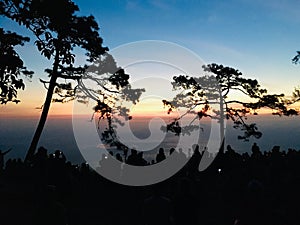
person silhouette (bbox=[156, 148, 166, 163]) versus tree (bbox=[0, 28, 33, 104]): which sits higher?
tree (bbox=[0, 28, 33, 104])

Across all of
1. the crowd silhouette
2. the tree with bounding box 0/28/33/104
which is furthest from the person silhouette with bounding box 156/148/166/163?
the tree with bounding box 0/28/33/104

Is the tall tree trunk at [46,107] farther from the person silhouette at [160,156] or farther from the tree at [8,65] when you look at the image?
the tree at [8,65]

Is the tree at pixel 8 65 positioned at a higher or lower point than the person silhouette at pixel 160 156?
higher

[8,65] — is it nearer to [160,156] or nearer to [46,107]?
[160,156]

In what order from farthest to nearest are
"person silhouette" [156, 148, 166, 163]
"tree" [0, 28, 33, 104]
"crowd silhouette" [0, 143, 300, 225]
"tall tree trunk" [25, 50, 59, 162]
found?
"tall tree trunk" [25, 50, 59, 162]
"person silhouette" [156, 148, 166, 163]
"crowd silhouette" [0, 143, 300, 225]
"tree" [0, 28, 33, 104]

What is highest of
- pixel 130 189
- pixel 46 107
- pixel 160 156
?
pixel 46 107

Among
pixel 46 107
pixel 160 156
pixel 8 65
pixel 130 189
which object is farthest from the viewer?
pixel 46 107

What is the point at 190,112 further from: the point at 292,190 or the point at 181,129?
the point at 292,190

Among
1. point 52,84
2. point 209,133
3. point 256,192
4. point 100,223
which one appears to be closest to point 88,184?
point 100,223

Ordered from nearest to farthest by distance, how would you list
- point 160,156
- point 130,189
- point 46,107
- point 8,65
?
point 8,65 → point 130,189 → point 160,156 → point 46,107

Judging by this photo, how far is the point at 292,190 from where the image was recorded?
9203 mm

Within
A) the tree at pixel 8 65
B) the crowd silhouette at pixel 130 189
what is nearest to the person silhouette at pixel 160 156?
the crowd silhouette at pixel 130 189

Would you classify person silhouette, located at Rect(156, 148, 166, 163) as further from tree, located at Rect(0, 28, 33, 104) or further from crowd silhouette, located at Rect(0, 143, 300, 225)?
tree, located at Rect(0, 28, 33, 104)

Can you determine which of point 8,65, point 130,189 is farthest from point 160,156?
point 8,65
